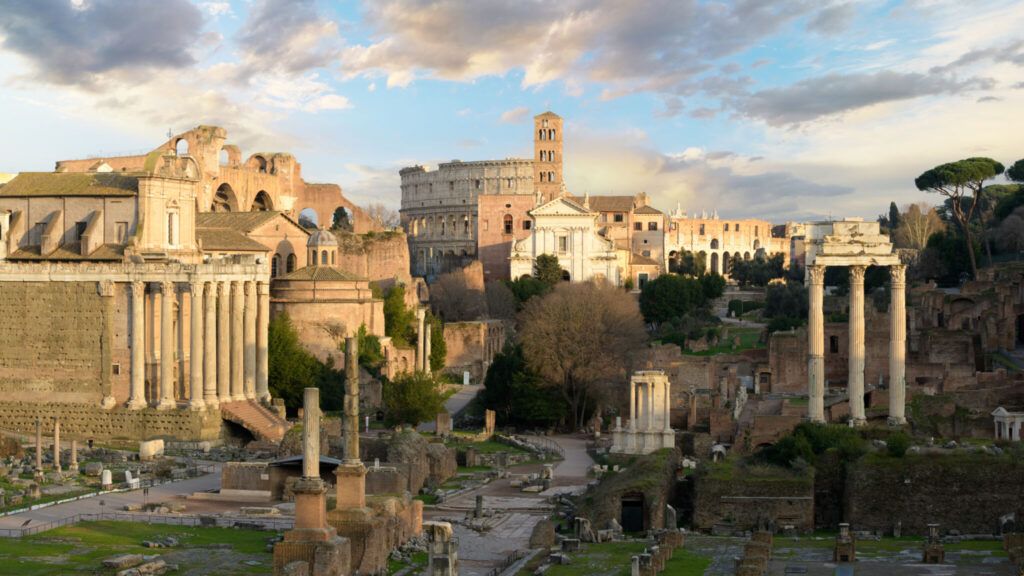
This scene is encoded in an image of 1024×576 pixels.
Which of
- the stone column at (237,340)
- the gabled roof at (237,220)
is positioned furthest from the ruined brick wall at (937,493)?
the gabled roof at (237,220)

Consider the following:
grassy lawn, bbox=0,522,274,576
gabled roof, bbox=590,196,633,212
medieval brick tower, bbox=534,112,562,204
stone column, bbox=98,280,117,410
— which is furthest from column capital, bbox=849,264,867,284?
medieval brick tower, bbox=534,112,562,204

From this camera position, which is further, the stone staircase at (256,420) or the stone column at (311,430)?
the stone staircase at (256,420)

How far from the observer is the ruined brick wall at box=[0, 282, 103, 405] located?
156 ft

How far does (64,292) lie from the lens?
47844 mm

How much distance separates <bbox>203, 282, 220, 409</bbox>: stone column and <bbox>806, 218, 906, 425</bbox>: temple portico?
65.0ft

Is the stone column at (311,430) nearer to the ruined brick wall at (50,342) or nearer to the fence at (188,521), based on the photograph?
the fence at (188,521)

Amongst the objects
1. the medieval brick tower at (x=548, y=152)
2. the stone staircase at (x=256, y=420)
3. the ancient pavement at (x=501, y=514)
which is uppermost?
the medieval brick tower at (x=548, y=152)

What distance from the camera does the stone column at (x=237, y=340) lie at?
49.9 meters

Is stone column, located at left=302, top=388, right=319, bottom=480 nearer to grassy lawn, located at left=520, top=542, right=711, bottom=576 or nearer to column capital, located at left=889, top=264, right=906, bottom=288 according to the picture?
grassy lawn, located at left=520, top=542, right=711, bottom=576

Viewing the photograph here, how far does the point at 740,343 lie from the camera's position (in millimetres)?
70500

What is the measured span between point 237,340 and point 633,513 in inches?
808

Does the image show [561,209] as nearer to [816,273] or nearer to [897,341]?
[816,273]

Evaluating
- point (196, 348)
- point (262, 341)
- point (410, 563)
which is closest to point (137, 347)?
point (196, 348)

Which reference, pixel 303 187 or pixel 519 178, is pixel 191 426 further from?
pixel 519 178
